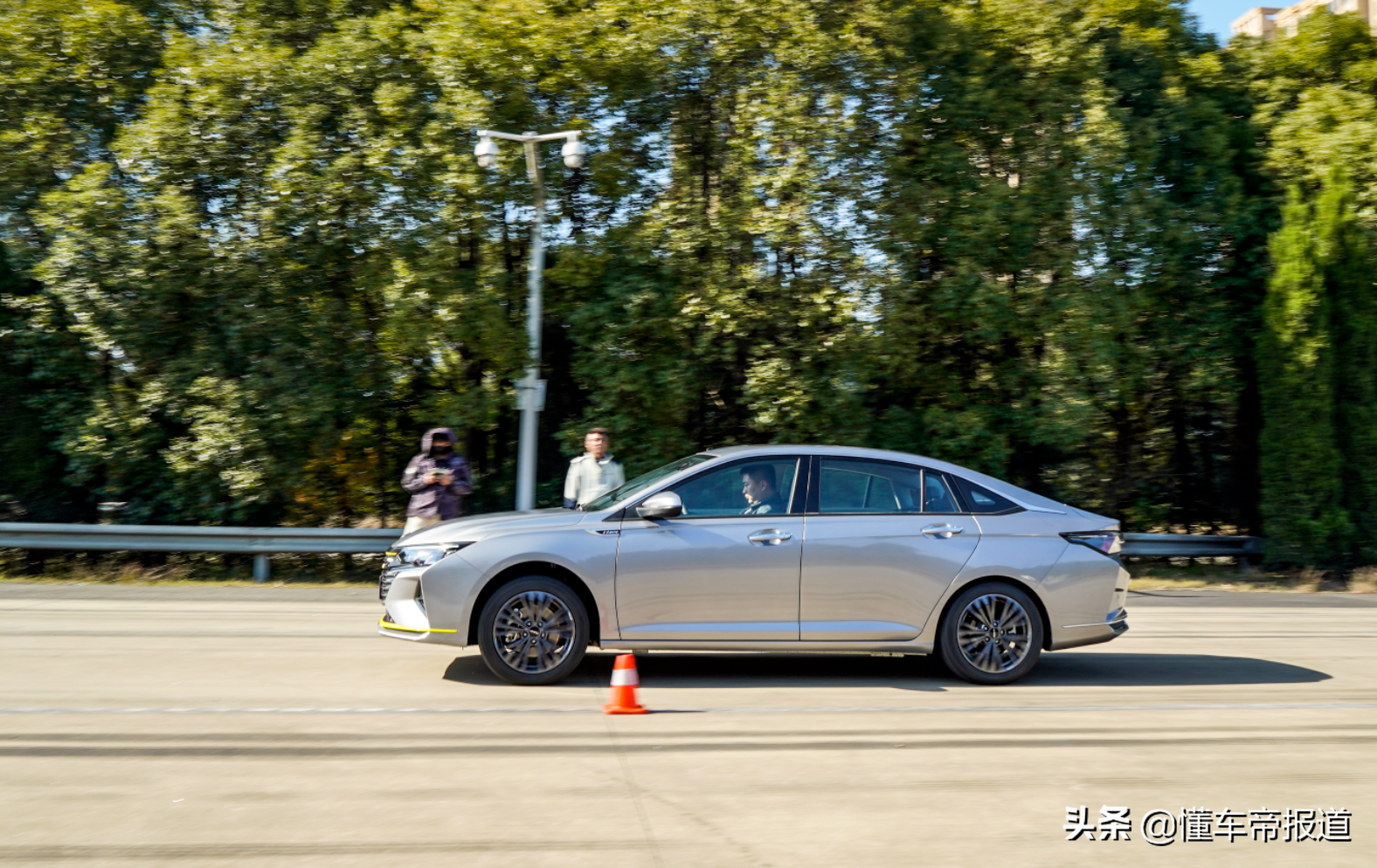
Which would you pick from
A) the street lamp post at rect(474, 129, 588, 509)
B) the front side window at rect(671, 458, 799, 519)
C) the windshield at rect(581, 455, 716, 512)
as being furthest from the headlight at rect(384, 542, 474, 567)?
the street lamp post at rect(474, 129, 588, 509)

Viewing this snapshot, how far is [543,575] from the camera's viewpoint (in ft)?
26.0

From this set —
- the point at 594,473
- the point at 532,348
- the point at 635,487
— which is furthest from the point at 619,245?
the point at 635,487

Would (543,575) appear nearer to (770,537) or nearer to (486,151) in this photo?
(770,537)

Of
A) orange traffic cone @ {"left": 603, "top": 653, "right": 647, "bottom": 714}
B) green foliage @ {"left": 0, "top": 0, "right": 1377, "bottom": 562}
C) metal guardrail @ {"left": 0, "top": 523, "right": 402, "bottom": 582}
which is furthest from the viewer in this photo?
green foliage @ {"left": 0, "top": 0, "right": 1377, "bottom": 562}

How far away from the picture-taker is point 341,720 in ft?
22.6

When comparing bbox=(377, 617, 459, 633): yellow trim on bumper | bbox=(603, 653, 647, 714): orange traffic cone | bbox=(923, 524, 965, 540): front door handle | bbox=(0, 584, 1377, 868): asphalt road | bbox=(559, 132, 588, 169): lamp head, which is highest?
bbox=(559, 132, 588, 169): lamp head

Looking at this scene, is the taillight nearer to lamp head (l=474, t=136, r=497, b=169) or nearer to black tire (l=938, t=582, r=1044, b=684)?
black tire (l=938, t=582, r=1044, b=684)

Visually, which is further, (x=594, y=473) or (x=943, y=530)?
(x=594, y=473)

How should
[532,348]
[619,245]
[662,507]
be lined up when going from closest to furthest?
[662,507] → [532,348] → [619,245]

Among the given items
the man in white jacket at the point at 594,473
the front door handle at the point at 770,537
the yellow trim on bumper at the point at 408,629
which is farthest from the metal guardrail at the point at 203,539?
the front door handle at the point at 770,537

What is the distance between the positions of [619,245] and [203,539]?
7364 millimetres

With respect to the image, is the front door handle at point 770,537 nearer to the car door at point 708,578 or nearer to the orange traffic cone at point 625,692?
the car door at point 708,578

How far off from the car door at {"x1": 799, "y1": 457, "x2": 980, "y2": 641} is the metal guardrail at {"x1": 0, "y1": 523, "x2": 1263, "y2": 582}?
10.1m

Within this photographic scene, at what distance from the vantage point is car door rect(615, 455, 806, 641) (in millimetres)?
7863
